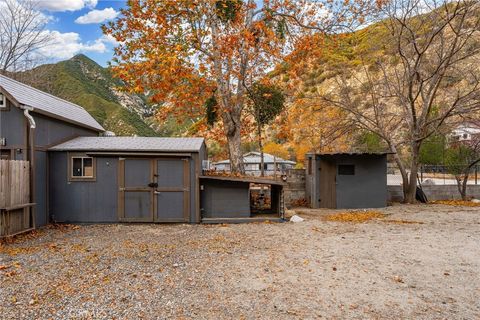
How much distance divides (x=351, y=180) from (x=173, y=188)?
711cm

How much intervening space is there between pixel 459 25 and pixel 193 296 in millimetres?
13666

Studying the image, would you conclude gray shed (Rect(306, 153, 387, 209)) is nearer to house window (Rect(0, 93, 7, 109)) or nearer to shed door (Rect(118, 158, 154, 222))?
shed door (Rect(118, 158, 154, 222))

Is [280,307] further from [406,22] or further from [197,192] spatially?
[406,22]

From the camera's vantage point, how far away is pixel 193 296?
12.5ft

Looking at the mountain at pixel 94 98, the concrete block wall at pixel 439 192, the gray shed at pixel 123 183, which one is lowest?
the concrete block wall at pixel 439 192

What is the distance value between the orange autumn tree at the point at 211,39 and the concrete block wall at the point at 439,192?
7.08m

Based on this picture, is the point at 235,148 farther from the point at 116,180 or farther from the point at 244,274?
the point at 244,274

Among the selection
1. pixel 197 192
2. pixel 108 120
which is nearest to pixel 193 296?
pixel 197 192

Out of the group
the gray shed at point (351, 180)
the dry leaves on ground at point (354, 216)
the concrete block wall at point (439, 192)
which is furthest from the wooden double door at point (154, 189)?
the concrete block wall at point (439, 192)

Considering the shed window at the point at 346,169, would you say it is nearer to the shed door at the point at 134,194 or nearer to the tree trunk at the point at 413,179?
the tree trunk at the point at 413,179

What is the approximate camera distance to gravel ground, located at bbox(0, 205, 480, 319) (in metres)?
3.48

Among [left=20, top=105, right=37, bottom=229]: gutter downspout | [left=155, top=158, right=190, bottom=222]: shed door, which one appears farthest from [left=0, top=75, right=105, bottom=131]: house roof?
[left=155, top=158, right=190, bottom=222]: shed door

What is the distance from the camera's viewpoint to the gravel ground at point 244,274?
137 inches

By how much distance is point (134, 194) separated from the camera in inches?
354
